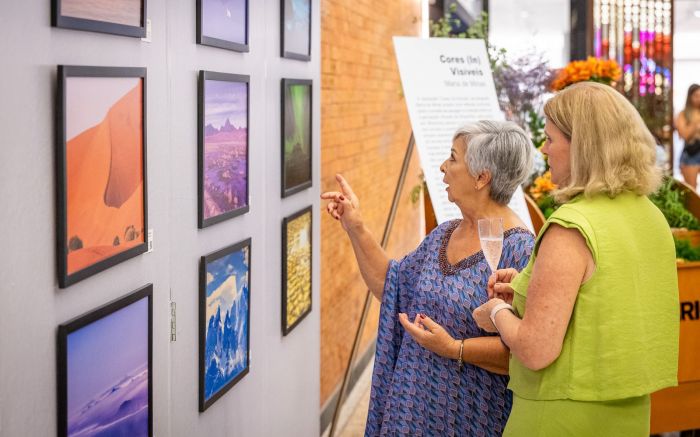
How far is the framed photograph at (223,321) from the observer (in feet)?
8.71

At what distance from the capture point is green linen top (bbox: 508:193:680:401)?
2.01 meters

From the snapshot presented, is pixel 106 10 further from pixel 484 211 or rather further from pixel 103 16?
pixel 484 211

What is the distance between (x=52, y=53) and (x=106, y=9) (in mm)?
240

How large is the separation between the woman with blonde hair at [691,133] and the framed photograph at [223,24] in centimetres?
797

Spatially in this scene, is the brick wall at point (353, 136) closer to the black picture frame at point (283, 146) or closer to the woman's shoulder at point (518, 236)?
the black picture frame at point (283, 146)

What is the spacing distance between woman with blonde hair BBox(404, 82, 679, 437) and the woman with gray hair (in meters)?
0.49

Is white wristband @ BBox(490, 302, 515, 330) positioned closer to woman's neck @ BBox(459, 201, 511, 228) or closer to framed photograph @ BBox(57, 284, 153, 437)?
woman's neck @ BBox(459, 201, 511, 228)

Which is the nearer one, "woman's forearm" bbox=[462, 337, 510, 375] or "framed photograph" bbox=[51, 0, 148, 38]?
"framed photograph" bbox=[51, 0, 148, 38]

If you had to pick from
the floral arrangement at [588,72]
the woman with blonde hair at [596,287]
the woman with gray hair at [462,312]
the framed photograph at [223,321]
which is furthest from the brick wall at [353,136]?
the woman with blonde hair at [596,287]

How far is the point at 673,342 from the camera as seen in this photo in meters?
2.15

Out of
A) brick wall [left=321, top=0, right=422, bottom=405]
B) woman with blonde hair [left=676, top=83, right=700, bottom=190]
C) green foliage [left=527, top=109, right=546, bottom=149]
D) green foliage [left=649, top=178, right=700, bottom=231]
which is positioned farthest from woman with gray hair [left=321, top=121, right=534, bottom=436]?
woman with blonde hair [left=676, top=83, right=700, bottom=190]

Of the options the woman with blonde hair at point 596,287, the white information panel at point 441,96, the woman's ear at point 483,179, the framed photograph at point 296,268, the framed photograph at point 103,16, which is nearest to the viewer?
the framed photograph at point 103,16

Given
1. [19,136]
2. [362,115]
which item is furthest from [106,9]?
[362,115]

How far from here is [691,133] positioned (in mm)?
10062
